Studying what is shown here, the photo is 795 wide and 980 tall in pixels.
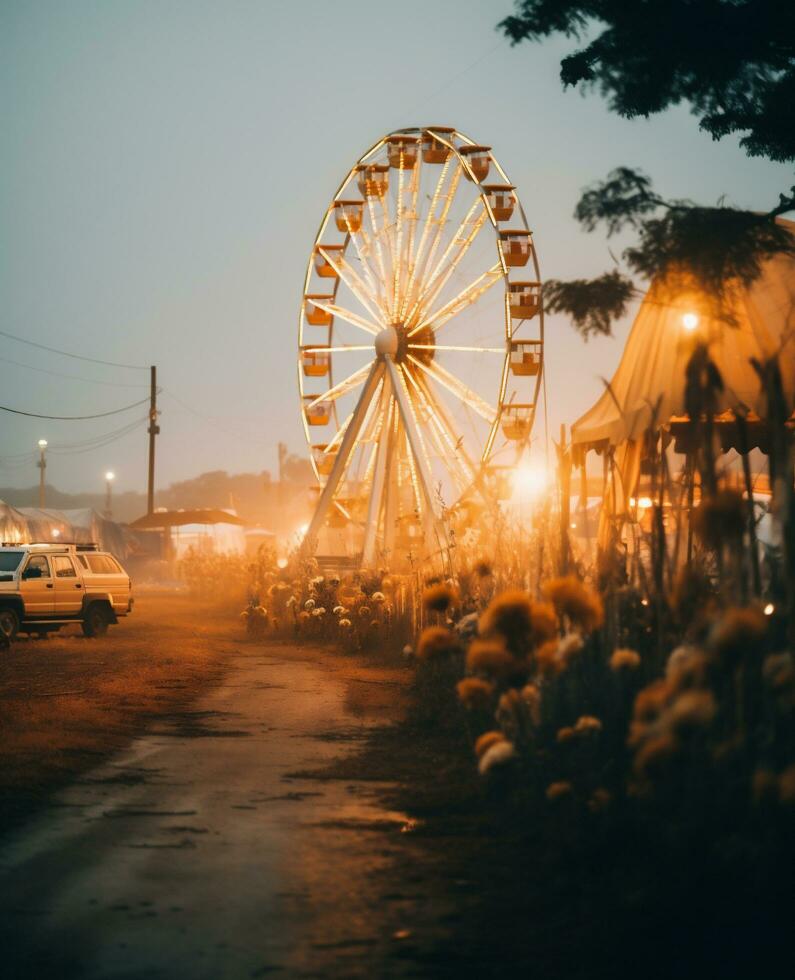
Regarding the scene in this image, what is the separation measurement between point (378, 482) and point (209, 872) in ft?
70.8

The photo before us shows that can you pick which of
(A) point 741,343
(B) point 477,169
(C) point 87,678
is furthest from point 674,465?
(C) point 87,678

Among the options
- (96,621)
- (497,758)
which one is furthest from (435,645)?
(96,621)

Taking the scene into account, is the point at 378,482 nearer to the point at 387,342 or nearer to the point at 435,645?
the point at 387,342

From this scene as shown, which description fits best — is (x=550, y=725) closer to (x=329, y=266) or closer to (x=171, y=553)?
(x=329, y=266)

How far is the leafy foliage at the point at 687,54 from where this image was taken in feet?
27.9

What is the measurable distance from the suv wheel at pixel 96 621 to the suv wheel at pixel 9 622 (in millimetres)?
1793

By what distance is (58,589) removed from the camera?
2245 centimetres

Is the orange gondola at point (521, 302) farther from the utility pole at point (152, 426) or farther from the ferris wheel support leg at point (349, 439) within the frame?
the utility pole at point (152, 426)

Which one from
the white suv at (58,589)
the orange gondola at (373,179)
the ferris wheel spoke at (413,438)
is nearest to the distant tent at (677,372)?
the ferris wheel spoke at (413,438)

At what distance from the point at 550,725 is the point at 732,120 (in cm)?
550

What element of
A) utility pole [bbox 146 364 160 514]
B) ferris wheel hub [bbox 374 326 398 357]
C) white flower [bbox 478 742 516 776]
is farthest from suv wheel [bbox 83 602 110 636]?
utility pole [bbox 146 364 160 514]

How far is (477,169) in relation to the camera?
25906mm

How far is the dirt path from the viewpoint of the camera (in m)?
4.46

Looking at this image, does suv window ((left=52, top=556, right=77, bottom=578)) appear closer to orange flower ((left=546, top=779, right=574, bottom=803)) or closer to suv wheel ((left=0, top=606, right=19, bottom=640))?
suv wheel ((left=0, top=606, right=19, bottom=640))
